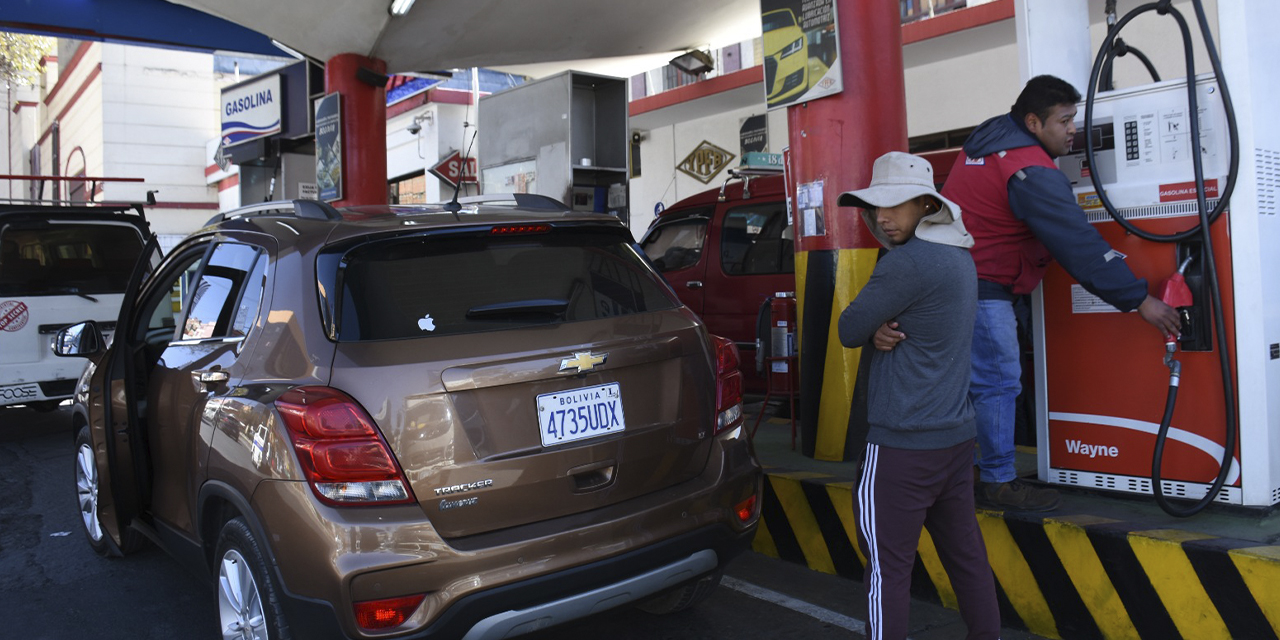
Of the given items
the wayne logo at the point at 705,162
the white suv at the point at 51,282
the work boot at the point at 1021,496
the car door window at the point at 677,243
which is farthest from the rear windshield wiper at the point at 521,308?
the wayne logo at the point at 705,162

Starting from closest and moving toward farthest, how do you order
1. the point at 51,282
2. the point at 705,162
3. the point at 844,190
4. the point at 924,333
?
the point at 924,333, the point at 844,190, the point at 51,282, the point at 705,162

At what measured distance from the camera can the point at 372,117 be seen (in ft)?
36.7

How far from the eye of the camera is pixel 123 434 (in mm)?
4109

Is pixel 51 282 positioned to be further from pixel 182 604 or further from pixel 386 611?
pixel 386 611

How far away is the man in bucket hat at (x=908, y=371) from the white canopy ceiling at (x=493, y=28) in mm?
8088

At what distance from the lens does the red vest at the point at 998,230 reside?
393 cm

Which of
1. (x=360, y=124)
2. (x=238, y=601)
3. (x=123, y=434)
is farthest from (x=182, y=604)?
(x=360, y=124)

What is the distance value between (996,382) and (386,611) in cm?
259

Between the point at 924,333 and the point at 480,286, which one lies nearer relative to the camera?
the point at 924,333

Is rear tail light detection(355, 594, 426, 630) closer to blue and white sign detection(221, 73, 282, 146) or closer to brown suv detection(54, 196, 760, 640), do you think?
brown suv detection(54, 196, 760, 640)

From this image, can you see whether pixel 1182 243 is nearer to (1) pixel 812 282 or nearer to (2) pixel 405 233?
(1) pixel 812 282

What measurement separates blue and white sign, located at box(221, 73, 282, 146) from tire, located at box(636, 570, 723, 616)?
12.0 metres

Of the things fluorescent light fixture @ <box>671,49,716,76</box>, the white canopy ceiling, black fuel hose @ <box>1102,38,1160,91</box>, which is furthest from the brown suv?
fluorescent light fixture @ <box>671,49,716,76</box>

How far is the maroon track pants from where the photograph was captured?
2.88m
